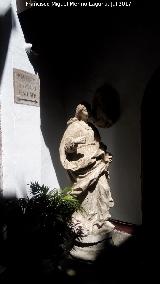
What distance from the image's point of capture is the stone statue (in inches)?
175

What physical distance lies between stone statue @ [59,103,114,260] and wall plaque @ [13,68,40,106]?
67 centimetres

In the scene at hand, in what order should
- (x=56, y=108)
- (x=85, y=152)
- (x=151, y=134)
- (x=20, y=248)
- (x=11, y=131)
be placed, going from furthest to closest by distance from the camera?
(x=56, y=108) < (x=151, y=134) < (x=85, y=152) < (x=11, y=131) < (x=20, y=248)

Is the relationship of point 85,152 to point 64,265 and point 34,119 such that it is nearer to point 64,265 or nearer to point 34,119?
point 34,119

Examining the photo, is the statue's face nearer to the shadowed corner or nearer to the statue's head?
the statue's head

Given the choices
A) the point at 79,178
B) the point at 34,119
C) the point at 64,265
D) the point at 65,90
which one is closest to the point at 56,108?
the point at 65,90

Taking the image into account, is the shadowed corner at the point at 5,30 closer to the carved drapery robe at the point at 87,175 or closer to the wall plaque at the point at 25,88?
the wall plaque at the point at 25,88

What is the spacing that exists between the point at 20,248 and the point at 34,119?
1.87m

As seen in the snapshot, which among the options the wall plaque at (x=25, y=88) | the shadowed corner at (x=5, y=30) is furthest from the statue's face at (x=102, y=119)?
the shadowed corner at (x=5, y=30)

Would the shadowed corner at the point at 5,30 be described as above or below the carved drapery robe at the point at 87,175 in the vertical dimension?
above

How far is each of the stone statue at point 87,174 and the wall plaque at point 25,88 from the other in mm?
671

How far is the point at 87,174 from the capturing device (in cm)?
450

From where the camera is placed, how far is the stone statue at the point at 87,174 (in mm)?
4449


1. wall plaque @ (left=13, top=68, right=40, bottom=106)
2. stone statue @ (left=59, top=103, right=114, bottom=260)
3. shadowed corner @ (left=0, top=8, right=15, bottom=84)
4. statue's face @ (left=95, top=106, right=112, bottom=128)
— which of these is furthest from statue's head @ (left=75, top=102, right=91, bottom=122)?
shadowed corner @ (left=0, top=8, right=15, bottom=84)

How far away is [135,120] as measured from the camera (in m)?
5.35
